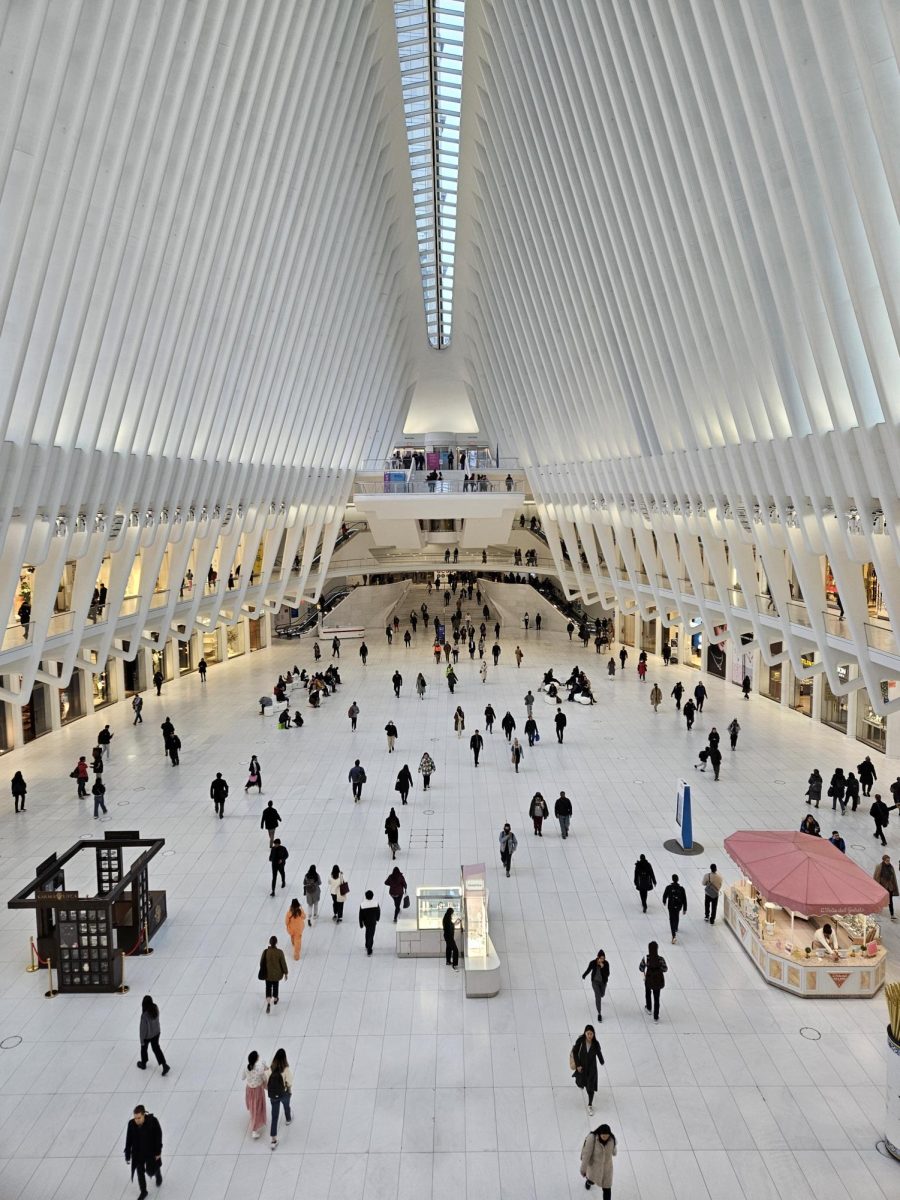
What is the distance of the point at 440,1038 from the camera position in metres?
9.10

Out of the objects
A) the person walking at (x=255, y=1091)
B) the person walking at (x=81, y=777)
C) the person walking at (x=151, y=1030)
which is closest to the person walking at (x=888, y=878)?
the person walking at (x=255, y=1091)

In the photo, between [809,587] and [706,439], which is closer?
[809,587]

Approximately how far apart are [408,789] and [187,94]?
13191 mm

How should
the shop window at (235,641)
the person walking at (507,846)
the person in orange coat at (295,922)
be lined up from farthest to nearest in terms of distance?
Result: the shop window at (235,641) < the person walking at (507,846) < the person in orange coat at (295,922)

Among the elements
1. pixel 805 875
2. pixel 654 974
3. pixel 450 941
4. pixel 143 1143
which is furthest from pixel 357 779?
pixel 143 1143

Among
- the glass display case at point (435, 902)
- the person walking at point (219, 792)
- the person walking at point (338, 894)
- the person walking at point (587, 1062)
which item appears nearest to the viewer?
the person walking at point (587, 1062)

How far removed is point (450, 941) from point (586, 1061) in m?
3.07

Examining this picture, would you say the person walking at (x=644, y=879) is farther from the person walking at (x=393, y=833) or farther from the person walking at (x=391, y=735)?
the person walking at (x=391, y=735)

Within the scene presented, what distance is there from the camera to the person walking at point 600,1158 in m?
6.54

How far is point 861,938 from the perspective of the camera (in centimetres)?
1042

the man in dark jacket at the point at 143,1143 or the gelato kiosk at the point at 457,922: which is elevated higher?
the gelato kiosk at the point at 457,922

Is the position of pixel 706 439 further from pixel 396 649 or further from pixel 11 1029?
pixel 396 649

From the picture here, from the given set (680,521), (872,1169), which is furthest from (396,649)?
(872,1169)

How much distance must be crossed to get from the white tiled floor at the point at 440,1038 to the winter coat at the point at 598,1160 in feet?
1.72
